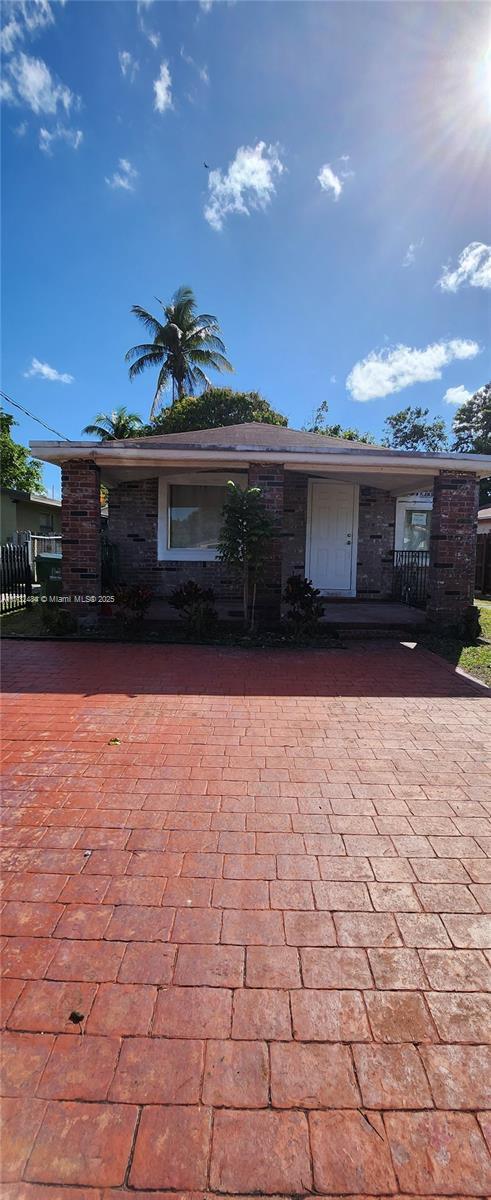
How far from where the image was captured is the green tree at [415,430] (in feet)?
121

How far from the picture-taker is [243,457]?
24.0ft

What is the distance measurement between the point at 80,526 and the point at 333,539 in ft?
17.9

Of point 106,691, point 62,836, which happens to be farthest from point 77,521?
point 62,836

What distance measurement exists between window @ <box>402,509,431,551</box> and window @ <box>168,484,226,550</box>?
4624mm

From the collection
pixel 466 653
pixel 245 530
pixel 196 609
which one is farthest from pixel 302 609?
pixel 466 653

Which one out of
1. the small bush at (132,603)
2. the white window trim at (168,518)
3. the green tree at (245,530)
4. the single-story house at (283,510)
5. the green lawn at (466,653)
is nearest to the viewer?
the green lawn at (466,653)

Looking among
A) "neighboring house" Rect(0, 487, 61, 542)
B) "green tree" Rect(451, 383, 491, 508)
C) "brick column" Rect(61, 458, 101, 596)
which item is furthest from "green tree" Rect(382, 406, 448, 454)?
"brick column" Rect(61, 458, 101, 596)

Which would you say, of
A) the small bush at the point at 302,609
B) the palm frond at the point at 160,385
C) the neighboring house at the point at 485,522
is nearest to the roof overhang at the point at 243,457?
the small bush at the point at 302,609

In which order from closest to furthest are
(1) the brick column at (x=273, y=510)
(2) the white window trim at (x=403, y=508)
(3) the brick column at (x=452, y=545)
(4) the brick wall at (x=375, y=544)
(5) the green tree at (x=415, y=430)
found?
(1) the brick column at (x=273, y=510) → (3) the brick column at (x=452, y=545) → (4) the brick wall at (x=375, y=544) → (2) the white window trim at (x=403, y=508) → (5) the green tree at (x=415, y=430)

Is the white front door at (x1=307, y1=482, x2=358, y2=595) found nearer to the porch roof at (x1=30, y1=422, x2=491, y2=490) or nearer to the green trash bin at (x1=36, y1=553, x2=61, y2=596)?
the porch roof at (x1=30, y1=422, x2=491, y2=490)

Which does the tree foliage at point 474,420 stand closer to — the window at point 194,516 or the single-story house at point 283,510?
the single-story house at point 283,510

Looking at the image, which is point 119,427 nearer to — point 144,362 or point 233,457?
point 144,362

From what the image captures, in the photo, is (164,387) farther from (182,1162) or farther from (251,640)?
(182,1162)

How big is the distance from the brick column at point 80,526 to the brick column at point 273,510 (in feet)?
7.65
